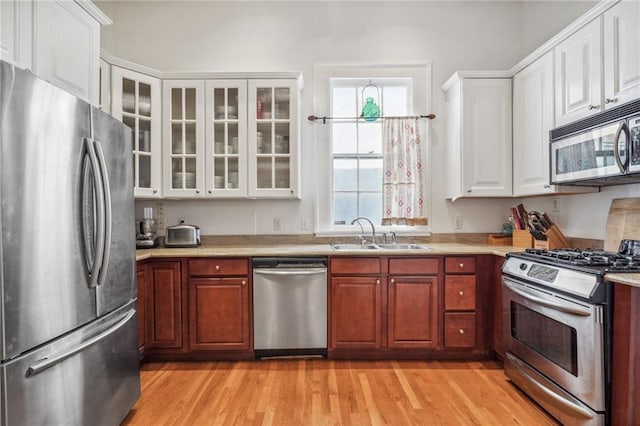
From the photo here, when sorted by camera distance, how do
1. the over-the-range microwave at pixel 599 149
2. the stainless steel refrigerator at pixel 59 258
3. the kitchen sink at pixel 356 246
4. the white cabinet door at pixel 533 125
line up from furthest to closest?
1. the kitchen sink at pixel 356 246
2. the white cabinet door at pixel 533 125
3. the over-the-range microwave at pixel 599 149
4. the stainless steel refrigerator at pixel 59 258

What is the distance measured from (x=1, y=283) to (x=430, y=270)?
249cm


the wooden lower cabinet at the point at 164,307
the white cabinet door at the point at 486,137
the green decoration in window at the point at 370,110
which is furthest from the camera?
the green decoration in window at the point at 370,110

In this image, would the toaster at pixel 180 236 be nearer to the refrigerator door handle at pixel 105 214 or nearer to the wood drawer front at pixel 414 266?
the refrigerator door handle at pixel 105 214

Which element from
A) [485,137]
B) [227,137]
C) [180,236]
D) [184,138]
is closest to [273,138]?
[227,137]

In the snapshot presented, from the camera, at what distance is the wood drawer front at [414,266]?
2.71 meters

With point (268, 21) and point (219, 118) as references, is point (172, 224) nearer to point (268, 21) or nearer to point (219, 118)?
point (219, 118)

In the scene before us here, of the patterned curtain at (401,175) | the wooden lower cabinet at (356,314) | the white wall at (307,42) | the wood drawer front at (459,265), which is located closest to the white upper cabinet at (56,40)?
the white wall at (307,42)

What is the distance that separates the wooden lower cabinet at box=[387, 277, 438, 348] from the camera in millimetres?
2697

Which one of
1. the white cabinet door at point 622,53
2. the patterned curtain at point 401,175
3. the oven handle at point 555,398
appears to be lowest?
the oven handle at point 555,398

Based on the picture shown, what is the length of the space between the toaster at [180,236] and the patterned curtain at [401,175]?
175 centimetres

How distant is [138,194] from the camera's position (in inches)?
114

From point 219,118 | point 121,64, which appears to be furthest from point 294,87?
point 121,64

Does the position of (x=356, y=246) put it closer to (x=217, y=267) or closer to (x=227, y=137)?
(x=217, y=267)

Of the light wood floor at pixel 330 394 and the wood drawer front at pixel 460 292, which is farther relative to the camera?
the wood drawer front at pixel 460 292
